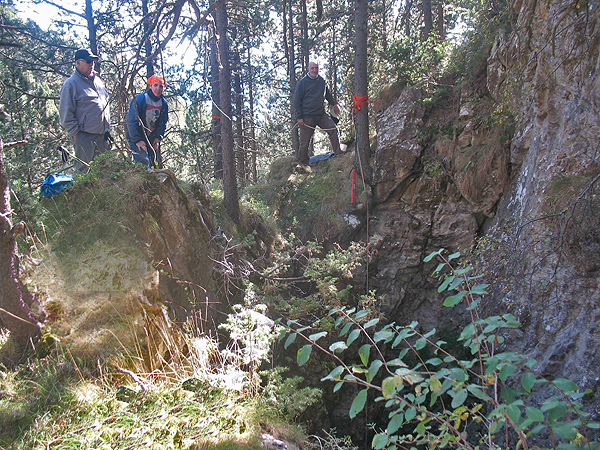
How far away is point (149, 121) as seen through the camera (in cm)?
568

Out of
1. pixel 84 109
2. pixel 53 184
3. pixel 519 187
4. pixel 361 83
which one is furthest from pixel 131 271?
pixel 361 83

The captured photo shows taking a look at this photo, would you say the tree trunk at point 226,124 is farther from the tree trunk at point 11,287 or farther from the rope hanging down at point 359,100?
the tree trunk at point 11,287

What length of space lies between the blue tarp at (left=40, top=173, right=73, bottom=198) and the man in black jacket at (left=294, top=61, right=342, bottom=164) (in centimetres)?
519

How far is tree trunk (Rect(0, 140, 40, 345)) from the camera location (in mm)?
2850

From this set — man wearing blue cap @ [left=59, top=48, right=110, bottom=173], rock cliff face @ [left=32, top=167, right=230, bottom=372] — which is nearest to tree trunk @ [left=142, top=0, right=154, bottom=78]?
man wearing blue cap @ [left=59, top=48, right=110, bottom=173]

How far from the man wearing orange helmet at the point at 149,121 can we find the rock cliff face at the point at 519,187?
14.7 feet

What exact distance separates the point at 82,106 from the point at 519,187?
663 cm

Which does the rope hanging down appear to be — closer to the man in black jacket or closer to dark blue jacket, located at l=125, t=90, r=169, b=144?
the man in black jacket

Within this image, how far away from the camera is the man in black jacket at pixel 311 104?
8.30 m

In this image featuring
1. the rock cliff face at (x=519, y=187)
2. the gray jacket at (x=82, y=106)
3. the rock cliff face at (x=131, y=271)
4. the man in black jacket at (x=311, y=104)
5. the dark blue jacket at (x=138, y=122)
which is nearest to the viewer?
the rock cliff face at (x=131, y=271)

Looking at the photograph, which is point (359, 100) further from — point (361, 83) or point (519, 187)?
point (519, 187)

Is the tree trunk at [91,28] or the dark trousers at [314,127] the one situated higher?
the tree trunk at [91,28]

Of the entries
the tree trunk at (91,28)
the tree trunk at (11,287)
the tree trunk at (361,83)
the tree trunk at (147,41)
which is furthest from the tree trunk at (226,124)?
the tree trunk at (91,28)

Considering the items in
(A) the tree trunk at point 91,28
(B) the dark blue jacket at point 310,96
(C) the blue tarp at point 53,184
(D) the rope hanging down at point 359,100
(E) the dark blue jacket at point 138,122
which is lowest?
(C) the blue tarp at point 53,184
